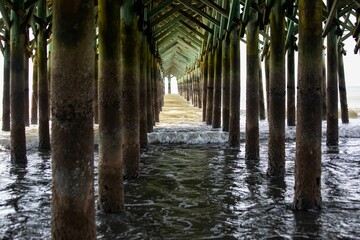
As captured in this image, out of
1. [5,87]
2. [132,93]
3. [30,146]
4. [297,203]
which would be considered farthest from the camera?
[5,87]

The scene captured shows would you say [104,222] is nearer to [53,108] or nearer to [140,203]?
[140,203]

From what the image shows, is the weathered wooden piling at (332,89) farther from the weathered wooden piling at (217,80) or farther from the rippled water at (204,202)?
the weathered wooden piling at (217,80)

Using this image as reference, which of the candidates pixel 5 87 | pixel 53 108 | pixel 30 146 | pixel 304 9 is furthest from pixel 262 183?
pixel 5 87

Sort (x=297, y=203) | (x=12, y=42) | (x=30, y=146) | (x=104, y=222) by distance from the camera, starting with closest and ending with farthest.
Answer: (x=104, y=222) → (x=297, y=203) → (x=12, y=42) → (x=30, y=146)

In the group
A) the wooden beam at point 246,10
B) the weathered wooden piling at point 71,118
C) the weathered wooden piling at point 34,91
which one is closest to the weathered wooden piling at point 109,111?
the weathered wooden piling at point 71,118

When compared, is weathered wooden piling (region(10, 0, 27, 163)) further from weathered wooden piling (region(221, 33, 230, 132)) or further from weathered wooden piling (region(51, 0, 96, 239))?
weathered wooden piling (region(51, 0, 96, 239))

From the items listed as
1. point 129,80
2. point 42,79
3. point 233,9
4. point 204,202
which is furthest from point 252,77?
point 42,79

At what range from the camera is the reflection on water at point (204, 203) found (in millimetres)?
3975

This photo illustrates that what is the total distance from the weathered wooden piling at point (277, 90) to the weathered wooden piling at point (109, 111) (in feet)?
7.97

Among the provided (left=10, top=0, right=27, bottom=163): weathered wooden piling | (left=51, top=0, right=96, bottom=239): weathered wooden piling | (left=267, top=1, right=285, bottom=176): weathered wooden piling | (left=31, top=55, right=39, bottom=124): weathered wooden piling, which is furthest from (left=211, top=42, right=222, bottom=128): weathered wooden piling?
(left=51, top=0, right=96, bottom=239): weathered wooden piling

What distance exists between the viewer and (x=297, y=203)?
4508 mm

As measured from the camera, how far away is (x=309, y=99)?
436 cm

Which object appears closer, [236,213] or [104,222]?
[104,222]

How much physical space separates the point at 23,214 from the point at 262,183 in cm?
309
